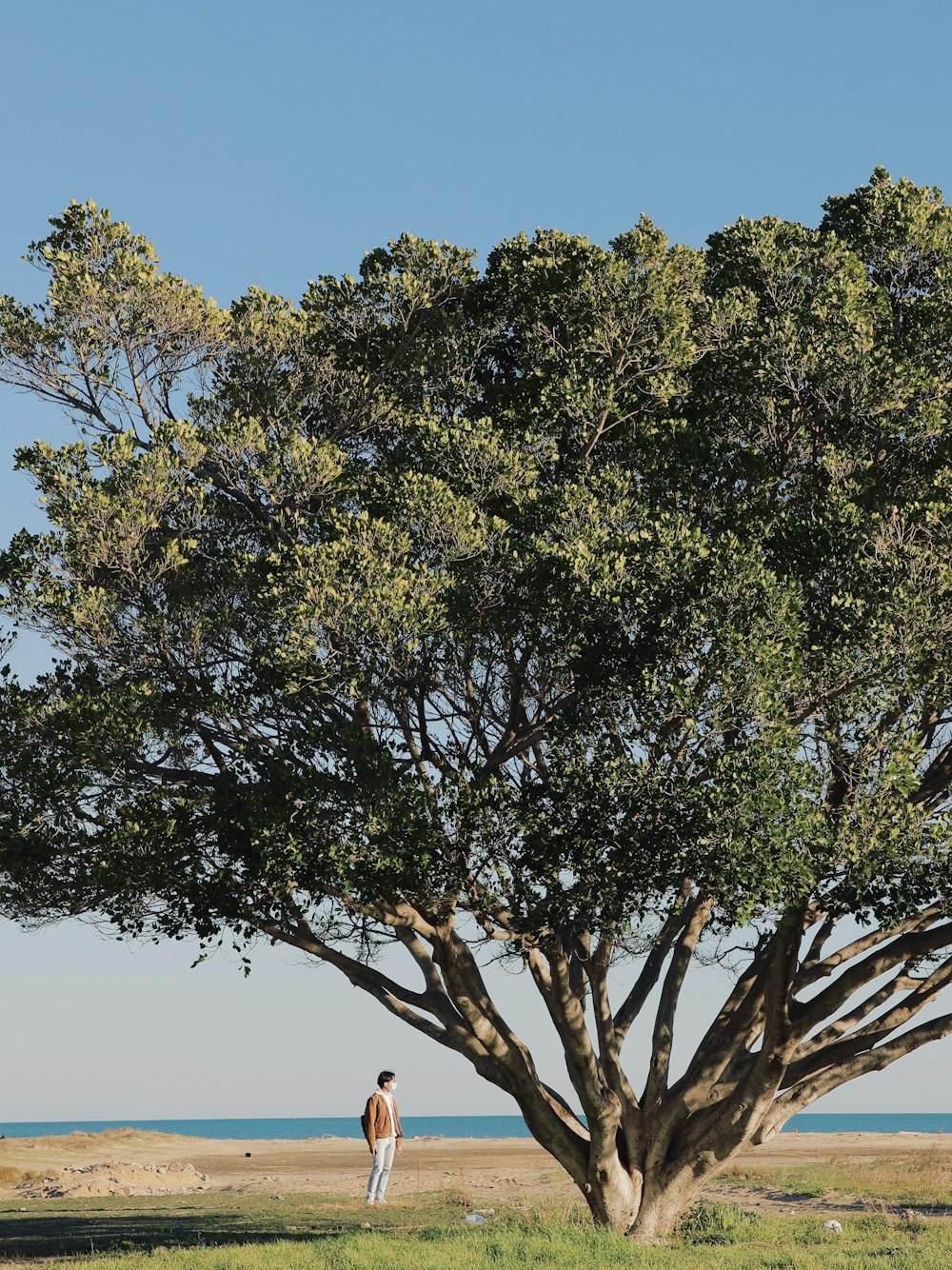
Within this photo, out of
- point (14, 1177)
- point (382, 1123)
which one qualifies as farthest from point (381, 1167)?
point (14, 1177)

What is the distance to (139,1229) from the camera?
21.8 metres

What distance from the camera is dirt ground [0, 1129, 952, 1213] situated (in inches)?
1157

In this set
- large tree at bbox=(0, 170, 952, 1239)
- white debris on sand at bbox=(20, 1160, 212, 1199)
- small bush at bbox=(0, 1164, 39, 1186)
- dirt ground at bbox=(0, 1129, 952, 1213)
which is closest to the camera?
large tree at bbox=(0, 170, 952, 1239)

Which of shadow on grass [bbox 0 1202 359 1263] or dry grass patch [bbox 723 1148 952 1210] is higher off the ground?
shadow on grass [bbox 0 1202 359 1263]

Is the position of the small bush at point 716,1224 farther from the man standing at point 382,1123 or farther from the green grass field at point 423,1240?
the man standing at point 382,1123

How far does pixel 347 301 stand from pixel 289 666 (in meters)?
6.65

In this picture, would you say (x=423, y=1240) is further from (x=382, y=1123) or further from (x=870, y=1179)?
(x=870, y=1179)

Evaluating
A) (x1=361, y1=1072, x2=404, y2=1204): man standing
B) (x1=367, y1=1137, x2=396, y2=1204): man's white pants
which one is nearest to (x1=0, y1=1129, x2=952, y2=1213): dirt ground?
(x1=367, y1=1137, x2=396, y2=1204): man's white pants

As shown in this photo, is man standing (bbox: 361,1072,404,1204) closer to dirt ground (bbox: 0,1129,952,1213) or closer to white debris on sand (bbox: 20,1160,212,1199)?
dirt ground (bbox: 0,1129,952,1213)

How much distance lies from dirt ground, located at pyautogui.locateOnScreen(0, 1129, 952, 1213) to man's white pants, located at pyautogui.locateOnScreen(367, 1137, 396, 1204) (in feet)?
17.8

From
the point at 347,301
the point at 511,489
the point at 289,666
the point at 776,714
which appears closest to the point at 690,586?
the point at 776,714

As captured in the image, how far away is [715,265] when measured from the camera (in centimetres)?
1880

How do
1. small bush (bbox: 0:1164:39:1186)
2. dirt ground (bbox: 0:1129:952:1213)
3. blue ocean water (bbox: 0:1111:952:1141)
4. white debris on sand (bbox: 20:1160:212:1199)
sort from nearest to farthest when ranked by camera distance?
dirt ground (bbox: 0:1129:952:1213) < white debris on sand (bbox: 20:1160:212:1199) < small bush (bbox: 0:1164:39:1186) < blue ocean water (bbox: 0:1111:952:1141)

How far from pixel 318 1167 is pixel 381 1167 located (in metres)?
24.7
